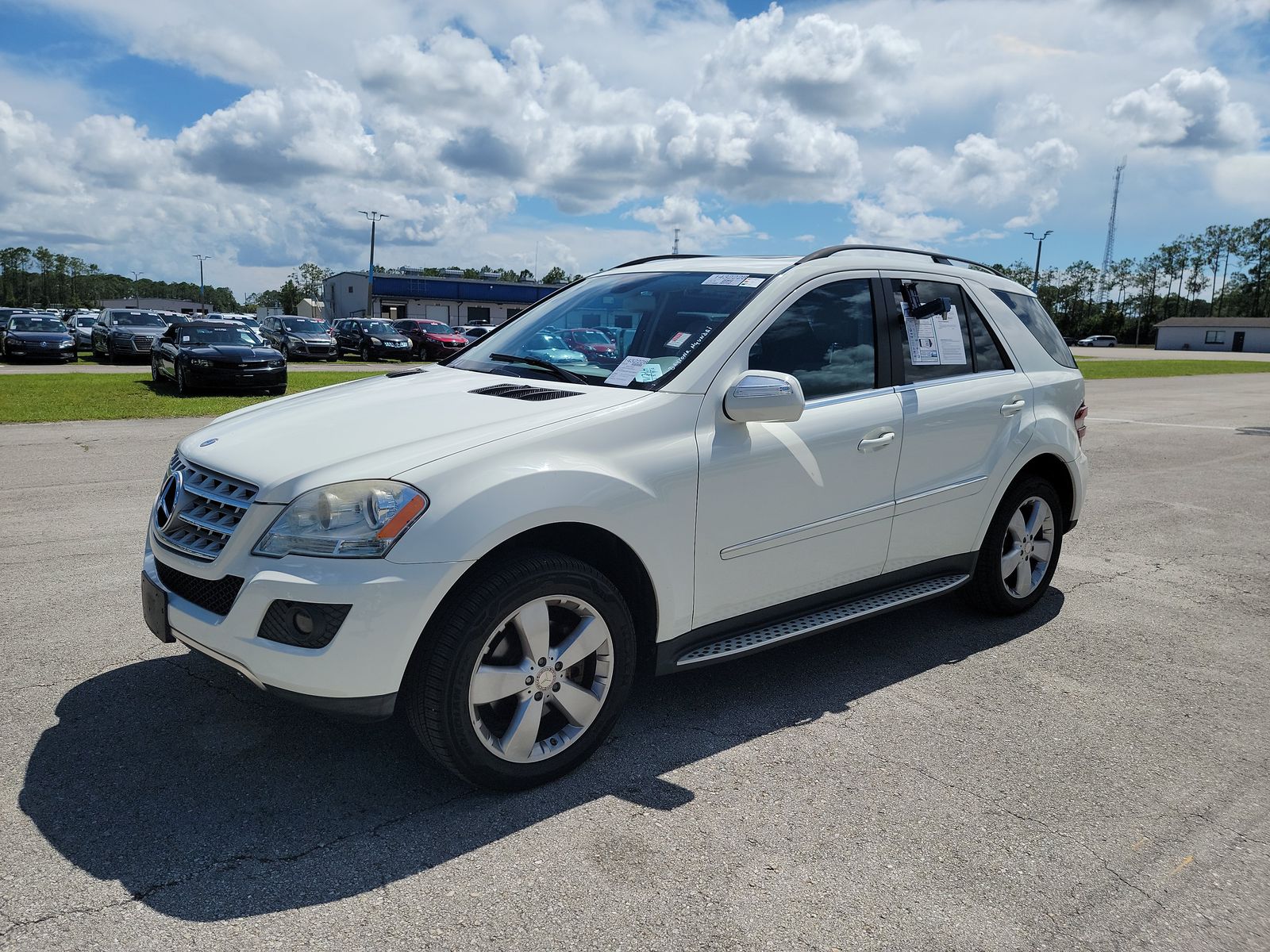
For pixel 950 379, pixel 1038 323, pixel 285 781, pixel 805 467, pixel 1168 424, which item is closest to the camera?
pixel 285 781

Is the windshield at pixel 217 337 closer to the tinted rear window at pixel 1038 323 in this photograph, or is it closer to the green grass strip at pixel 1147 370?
the tinted rear window at pixel 1038 323

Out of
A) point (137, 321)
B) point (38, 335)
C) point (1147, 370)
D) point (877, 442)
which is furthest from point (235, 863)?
point (1147, 370)

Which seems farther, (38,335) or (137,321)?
(137,321)

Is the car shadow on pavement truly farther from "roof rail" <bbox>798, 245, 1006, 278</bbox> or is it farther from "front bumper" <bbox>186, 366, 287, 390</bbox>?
"front bumper" <bbox>186, 366, 287, 390</bbox>

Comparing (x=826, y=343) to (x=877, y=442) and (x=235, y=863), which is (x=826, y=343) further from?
(x=235, y=863)

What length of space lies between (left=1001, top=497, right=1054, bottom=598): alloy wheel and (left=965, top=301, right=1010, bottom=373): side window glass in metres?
0.73

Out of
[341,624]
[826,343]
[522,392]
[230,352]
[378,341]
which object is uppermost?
[826,343]

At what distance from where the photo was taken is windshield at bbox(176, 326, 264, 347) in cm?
1823

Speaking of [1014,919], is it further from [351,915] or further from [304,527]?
[304,527]

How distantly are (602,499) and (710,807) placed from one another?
42.5 inches

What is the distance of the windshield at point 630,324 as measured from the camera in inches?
141

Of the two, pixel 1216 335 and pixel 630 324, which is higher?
pixel 1216 335

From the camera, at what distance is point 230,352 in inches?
685

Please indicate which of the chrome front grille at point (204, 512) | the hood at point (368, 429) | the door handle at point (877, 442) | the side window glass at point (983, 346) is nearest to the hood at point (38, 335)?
the hood at point (368, 429)
